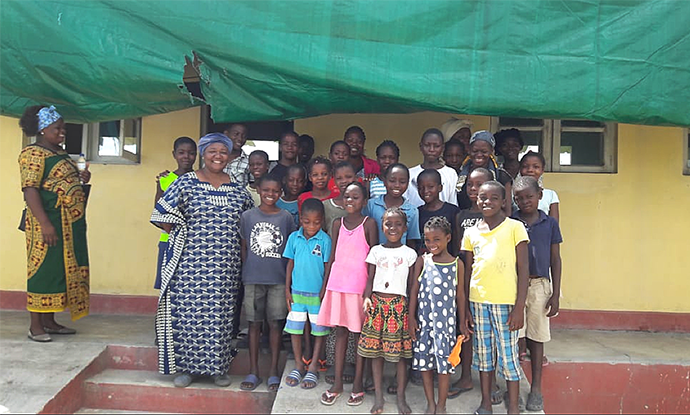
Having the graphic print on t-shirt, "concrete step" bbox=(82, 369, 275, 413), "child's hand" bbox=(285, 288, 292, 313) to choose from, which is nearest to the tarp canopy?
the graphic print on t-shirt

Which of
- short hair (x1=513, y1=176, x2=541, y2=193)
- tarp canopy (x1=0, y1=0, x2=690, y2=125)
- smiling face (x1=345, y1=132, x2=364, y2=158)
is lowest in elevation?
short hair (x1=513, y1=176, x2=541, y2=193)

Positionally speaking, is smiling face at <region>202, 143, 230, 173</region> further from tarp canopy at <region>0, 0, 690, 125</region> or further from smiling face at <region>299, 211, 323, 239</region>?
smiling face at <region>299, 211, 323, 239</region>

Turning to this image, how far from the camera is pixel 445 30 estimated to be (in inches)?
147

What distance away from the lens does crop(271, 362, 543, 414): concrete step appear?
330 cm

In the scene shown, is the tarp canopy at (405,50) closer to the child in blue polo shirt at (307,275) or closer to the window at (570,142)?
the child in blue polo shirt at (307,275)

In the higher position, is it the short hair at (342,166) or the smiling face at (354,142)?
the smiling face at (354,142)

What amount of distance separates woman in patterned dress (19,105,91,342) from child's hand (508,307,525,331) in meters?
3.21

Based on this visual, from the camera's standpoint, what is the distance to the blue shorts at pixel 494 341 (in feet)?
10.5

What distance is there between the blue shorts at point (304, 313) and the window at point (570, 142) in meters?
2.62

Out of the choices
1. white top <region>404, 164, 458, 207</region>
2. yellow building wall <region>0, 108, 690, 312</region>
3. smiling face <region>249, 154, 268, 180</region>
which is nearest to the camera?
white top <region>404, 164, 458, 207</region>

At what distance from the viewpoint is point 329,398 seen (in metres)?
3.37

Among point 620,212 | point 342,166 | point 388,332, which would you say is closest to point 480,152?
point 342,166

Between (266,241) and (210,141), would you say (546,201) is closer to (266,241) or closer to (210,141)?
(266,241)

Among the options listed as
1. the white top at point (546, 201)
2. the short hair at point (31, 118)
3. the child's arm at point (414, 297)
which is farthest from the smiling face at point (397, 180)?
the short hair at point (31, 118)
